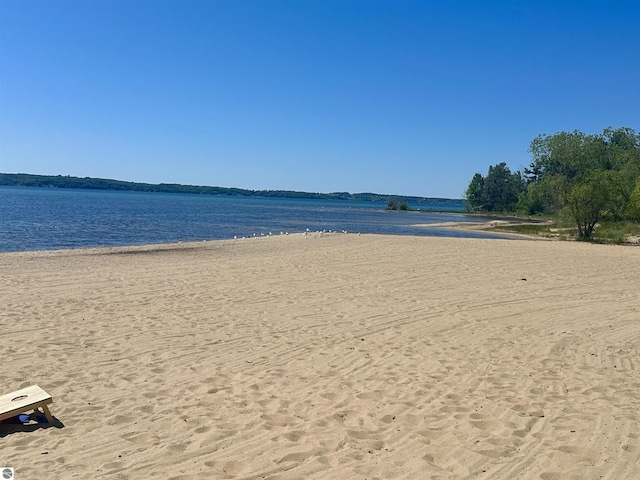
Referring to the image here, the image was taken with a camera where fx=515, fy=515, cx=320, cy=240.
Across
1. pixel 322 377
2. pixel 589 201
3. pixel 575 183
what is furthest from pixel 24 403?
pixel 575 183

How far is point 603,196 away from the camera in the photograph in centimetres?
3438

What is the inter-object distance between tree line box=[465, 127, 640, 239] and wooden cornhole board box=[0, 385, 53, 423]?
35978 millimetres

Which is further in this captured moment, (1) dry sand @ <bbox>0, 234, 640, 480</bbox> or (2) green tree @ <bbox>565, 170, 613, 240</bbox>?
(2) green tree @ <bbox>565, 170, 613, 240</bbox>

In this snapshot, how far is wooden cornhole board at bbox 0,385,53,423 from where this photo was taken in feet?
16.0

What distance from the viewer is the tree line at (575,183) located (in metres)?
34.8

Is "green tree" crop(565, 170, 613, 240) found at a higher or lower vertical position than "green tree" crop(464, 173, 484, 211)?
lower

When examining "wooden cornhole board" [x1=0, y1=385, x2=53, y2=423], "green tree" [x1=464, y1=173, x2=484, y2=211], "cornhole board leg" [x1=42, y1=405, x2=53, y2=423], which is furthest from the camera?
"green tree" [x1=464, y1=173, x2=484, y2=211]

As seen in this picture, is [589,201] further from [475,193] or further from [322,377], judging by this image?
[475,193]

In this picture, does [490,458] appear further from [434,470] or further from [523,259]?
[523,259]

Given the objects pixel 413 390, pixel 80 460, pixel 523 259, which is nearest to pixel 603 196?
pixel 523 259

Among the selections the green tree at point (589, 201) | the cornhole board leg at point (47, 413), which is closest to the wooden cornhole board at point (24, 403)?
the cornhole board leg at point (47, 413)

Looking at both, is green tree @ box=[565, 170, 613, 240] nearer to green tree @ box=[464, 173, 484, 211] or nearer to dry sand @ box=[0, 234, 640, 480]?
dry sand @ box=[0, 234, 640, 480]

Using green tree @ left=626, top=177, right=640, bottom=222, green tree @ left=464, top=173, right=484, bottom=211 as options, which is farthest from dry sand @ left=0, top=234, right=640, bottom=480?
green tree @ left=464, top=173, right=484, bottom=211

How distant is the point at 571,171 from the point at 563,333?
74664 millimetres
